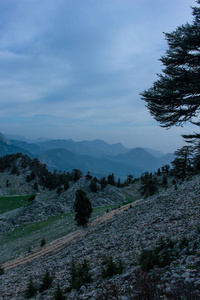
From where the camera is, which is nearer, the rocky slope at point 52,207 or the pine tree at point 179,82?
the pine tree at point 179,82

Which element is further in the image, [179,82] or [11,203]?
[11,203]

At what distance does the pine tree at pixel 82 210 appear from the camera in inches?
1216

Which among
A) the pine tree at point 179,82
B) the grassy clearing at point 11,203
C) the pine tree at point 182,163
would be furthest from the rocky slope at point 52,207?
the pine tree at point 179,82

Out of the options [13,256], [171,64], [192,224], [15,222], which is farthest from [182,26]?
[15,222]

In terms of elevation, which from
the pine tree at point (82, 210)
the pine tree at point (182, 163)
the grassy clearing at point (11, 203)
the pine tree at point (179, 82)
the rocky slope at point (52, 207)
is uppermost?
the pine tree at point (179, 82)

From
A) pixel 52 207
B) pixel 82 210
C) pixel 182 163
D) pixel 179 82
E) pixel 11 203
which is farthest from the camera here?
pixel 11 203

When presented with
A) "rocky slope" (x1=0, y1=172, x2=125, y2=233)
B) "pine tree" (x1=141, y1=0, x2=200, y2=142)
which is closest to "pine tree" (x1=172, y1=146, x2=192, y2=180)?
"rocky slope" (x1=0, y1=172, x2=125, y2=233)

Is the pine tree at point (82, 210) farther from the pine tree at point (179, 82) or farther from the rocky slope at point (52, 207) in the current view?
the rocky slope at point (52, 207)

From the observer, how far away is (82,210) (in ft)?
103

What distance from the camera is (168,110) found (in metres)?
13.6

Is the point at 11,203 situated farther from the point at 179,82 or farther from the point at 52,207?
the point at 179,82

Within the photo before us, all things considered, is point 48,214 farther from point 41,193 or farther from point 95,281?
point 95,281

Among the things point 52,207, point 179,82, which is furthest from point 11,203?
point 179,82

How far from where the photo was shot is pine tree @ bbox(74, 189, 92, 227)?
1216 inches
